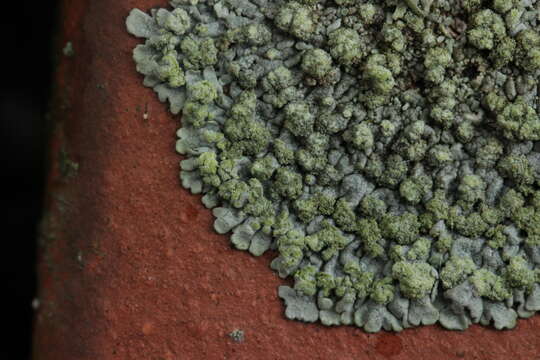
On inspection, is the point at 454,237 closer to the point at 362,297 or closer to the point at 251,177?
the point at 362,297

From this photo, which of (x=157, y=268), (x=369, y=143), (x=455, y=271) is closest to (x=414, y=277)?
(x=455, y=271)

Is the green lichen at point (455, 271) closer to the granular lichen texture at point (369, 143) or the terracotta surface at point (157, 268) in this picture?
the granular lichen texture at point (369, 143)

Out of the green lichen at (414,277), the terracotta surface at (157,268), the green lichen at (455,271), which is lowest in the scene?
the terracotta surface at (157,268)

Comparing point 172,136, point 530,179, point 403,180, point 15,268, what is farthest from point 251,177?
point 15,268

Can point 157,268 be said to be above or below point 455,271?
below

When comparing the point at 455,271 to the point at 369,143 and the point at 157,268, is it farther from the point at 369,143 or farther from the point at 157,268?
the point at 157,268

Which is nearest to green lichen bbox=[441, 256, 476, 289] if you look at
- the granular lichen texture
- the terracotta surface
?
the granular lichen texture

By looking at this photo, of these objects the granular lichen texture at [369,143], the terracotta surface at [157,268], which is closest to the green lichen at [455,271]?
the granular lichen texture at [369,143]
